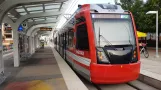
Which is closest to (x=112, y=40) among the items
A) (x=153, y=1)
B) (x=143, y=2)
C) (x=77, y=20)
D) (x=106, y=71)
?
(x=106, y=71)

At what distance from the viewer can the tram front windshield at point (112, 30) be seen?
830 centimetres

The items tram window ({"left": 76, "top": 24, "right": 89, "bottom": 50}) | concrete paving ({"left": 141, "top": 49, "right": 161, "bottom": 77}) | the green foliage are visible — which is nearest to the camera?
tram window ({"left": 76, "top": 24, "right": 89, "bottom": 50})

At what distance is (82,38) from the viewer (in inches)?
356

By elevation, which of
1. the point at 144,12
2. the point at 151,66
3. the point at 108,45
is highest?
the point at 144,12

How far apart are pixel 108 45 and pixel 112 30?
25.6 inches

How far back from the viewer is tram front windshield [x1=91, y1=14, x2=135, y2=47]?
8.30 meters

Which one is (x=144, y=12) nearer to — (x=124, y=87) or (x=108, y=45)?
(x=124, y=87)

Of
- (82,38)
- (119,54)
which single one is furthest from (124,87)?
(82,38)

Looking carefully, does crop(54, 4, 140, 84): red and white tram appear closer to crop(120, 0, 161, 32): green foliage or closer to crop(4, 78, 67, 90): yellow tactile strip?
crop(4, 78, 67, 90): yellow tactile strip

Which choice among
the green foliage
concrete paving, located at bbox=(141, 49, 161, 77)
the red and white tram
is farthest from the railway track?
the green foliage

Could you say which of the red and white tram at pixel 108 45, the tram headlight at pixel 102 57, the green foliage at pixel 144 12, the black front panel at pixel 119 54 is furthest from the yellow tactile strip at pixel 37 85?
the green foliage at pixel 144 12

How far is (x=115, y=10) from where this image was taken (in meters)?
8.84

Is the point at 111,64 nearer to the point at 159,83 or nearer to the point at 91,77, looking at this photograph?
the point at 91,77

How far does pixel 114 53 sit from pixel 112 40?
54 cm
